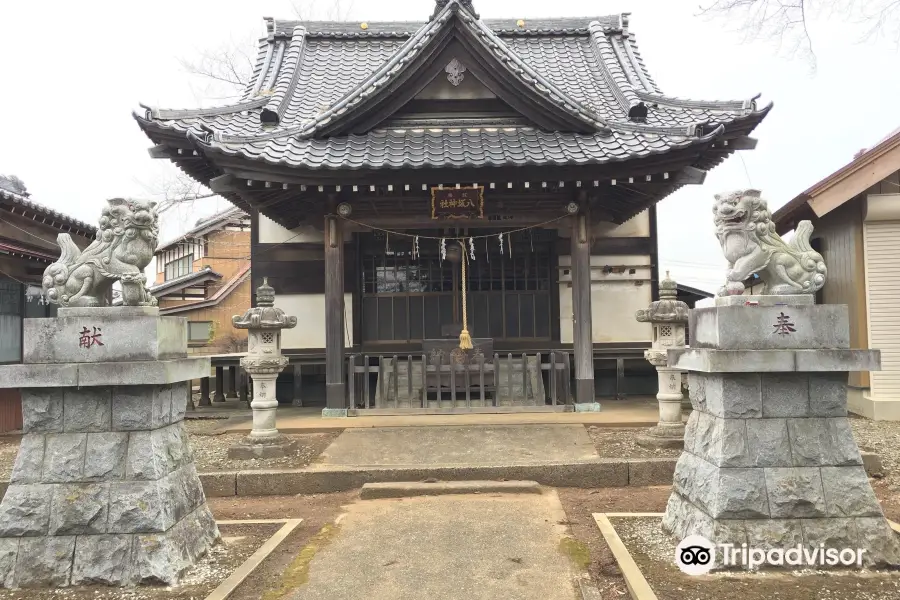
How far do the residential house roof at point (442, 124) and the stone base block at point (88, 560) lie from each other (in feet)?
18.3

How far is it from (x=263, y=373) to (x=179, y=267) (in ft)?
88.8

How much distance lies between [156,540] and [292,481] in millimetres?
2477

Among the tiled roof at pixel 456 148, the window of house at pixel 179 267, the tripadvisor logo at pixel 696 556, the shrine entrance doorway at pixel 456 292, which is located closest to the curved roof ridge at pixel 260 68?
the tiled roof at pixel 456 148

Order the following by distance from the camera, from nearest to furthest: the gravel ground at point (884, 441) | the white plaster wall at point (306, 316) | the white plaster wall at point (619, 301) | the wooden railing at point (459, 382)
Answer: the gravel ground at point (884, 441) → the wooden railing at point (459, 382) → the white plaster wall at point (306, 316) → the white plaster wall at point (619, 301)

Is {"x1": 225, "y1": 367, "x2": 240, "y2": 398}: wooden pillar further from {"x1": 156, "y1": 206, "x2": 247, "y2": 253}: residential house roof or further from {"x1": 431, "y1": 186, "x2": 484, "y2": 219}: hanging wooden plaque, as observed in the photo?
{"x1": 156, "y1": 206, "x2": 247, "y2": 253}: residential house roof

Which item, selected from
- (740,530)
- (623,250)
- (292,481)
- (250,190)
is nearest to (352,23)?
(250,190)

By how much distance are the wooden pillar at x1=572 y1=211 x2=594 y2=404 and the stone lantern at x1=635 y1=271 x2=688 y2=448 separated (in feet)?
6.34

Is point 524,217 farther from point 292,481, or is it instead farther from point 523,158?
point 292,481

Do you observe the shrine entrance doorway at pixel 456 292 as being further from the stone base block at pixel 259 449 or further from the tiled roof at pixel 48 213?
the tiled roof at pixel 48 213

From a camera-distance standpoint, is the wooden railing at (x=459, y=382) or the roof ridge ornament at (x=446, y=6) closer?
the wooden railing at (x=459, y=382)

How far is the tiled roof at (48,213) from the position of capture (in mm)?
10195

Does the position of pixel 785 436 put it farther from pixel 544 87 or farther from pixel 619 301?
pixel 619 301

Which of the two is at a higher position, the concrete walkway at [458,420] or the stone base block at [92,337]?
the stone base block at [92,337]

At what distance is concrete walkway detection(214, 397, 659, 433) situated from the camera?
27.2ft
